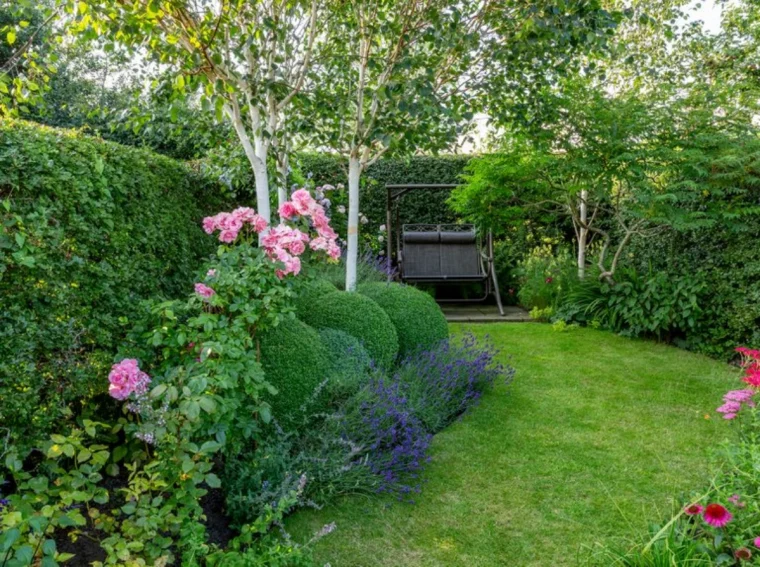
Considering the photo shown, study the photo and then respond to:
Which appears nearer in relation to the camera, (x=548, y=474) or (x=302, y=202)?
(x=548, y=474)

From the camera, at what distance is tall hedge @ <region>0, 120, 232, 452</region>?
189cm

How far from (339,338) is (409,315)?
0.94 m

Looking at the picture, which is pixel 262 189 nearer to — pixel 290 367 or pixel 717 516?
pixel 290 367

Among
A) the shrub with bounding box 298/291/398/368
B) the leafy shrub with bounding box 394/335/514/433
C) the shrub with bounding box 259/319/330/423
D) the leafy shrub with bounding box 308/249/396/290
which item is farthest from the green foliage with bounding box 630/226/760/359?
the shrub with bounding box 259/319/330/423

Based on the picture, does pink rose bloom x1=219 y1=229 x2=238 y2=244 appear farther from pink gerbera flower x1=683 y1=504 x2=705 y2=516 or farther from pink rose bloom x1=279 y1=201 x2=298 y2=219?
pink gerbera flower x1=683 y1=504 x2=705 y2=516

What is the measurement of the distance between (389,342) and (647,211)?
3.19 meters

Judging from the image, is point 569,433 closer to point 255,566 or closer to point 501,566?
point 501,566

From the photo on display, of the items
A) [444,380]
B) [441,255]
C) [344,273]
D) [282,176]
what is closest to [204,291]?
[282,176]

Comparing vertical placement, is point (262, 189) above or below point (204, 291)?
above

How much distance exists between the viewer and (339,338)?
11.6ft

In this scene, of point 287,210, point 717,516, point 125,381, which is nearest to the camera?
point 717,516

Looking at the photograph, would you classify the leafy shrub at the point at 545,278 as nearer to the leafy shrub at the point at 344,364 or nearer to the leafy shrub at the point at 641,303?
the leafy shrub at the point at 641,303

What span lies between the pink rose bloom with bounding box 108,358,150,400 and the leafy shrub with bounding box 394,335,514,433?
64.8 inches

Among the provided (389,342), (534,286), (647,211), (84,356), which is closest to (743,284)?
(647,211)
